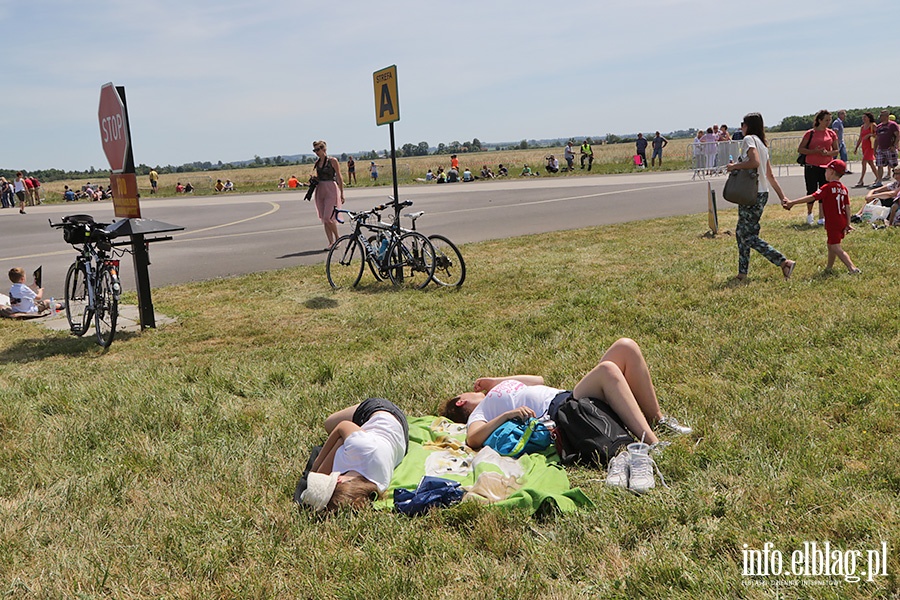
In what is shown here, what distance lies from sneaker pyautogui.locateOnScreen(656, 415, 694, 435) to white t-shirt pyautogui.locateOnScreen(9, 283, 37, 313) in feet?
28.5

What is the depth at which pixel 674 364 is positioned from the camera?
5.84 m

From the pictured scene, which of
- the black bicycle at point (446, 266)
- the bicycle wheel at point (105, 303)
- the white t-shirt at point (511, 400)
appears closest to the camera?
the white t-shirt at point (511, 400)

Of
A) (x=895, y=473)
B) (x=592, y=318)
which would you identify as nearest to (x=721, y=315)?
(x=592, y=318)

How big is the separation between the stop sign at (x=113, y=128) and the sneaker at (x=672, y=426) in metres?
6.78

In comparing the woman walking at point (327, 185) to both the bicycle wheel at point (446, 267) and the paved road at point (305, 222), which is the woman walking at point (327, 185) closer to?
the paved road at point (305, 222)

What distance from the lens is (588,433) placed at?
4.29 m

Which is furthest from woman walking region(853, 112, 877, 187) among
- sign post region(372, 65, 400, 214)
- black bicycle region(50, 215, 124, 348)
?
black bicycle region(50, 215, 124, 348)

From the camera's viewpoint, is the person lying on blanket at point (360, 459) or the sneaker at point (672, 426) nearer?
the person lying on blanket at point (360, 459)

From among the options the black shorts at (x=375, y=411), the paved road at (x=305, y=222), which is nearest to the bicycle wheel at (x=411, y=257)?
the paved road at (x=305, y=222)

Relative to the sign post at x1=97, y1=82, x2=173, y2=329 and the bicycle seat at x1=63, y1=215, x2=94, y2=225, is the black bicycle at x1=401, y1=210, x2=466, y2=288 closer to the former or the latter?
the sign post at x1=97, y1=82, x2=173, y2=329

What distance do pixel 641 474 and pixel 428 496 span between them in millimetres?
1106

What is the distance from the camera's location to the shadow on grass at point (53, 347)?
7.87m

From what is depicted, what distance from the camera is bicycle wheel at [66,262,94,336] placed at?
8.40 m

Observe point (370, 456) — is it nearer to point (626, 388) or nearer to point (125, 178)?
point (626, 388)
